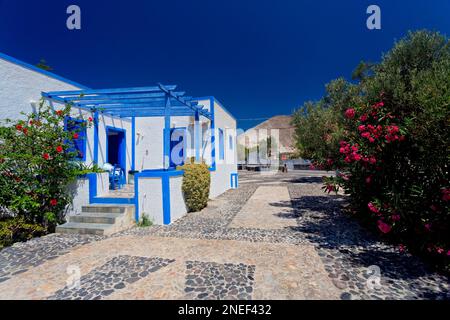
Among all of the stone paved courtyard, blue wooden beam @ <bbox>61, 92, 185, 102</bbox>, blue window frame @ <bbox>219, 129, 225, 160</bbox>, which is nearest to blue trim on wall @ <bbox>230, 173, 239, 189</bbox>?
blue window frame @ <bbox>219, 129, 225, 160</bbox>

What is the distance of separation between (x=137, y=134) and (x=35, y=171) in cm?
625

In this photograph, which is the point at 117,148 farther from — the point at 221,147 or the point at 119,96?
the point at 221,147

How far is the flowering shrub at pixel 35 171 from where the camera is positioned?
4.91 metres

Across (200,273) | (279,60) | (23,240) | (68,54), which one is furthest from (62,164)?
(279,60)

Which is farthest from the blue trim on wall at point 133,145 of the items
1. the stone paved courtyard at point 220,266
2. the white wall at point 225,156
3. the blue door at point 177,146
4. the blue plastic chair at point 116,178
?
the stone paved courtyard at point 220,266

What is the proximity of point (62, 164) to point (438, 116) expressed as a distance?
7916mm

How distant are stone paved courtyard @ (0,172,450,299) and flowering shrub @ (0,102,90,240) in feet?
2.51

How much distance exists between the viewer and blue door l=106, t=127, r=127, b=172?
10461 millimetres

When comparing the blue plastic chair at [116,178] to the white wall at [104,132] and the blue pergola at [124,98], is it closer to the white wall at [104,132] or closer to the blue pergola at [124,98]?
the white wall at [104,132]

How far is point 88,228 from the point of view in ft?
17.7

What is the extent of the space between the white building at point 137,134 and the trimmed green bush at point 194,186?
0.32m

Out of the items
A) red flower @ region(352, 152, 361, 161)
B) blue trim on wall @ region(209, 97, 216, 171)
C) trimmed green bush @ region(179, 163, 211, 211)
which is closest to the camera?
red flower @ region(352, 152, 361, 161)

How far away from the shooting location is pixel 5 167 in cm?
481

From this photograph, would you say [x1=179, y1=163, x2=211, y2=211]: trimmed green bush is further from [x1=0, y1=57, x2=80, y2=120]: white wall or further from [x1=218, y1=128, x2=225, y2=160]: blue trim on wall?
[x1=0, y1=57, x2=80, y2=120]: white wall
